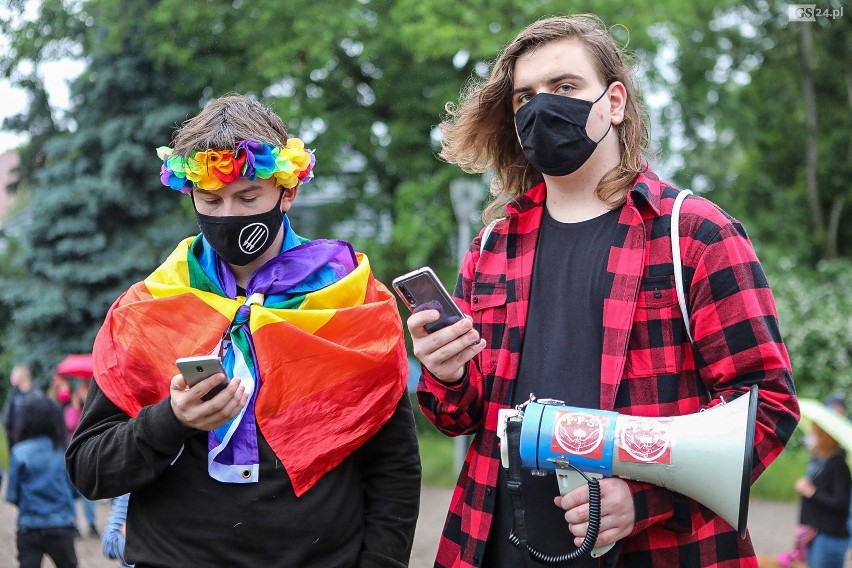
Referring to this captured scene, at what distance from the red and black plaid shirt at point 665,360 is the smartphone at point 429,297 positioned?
0.25 metres

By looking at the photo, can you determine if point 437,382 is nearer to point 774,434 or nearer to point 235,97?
point 774,434

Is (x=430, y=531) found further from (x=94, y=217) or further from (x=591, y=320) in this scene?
(x=94, y=217)

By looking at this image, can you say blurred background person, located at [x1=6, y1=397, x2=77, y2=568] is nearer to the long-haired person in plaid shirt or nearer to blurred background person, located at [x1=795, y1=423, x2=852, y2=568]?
the long-haired person in plaid shirt

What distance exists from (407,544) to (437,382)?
0.58 metres

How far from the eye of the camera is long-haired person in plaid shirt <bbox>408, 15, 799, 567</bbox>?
242cm

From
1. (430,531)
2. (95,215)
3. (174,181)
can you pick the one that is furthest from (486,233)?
(95,215)

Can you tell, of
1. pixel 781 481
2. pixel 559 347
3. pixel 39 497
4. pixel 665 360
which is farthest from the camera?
Result: pixel 781 481

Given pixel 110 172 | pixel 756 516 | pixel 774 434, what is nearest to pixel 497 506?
pixel 774 434

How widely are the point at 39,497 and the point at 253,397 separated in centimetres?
515

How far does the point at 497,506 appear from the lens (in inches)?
106

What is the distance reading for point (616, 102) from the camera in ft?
9.30

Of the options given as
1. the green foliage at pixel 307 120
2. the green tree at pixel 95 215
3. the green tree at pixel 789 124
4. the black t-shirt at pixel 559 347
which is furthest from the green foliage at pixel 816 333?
the black t-shirt at pixel 559 347

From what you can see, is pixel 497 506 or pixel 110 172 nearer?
pixel 497 506

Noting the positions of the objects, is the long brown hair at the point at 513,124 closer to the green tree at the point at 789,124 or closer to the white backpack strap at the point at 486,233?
the white backpack strap at the point at 486,233
